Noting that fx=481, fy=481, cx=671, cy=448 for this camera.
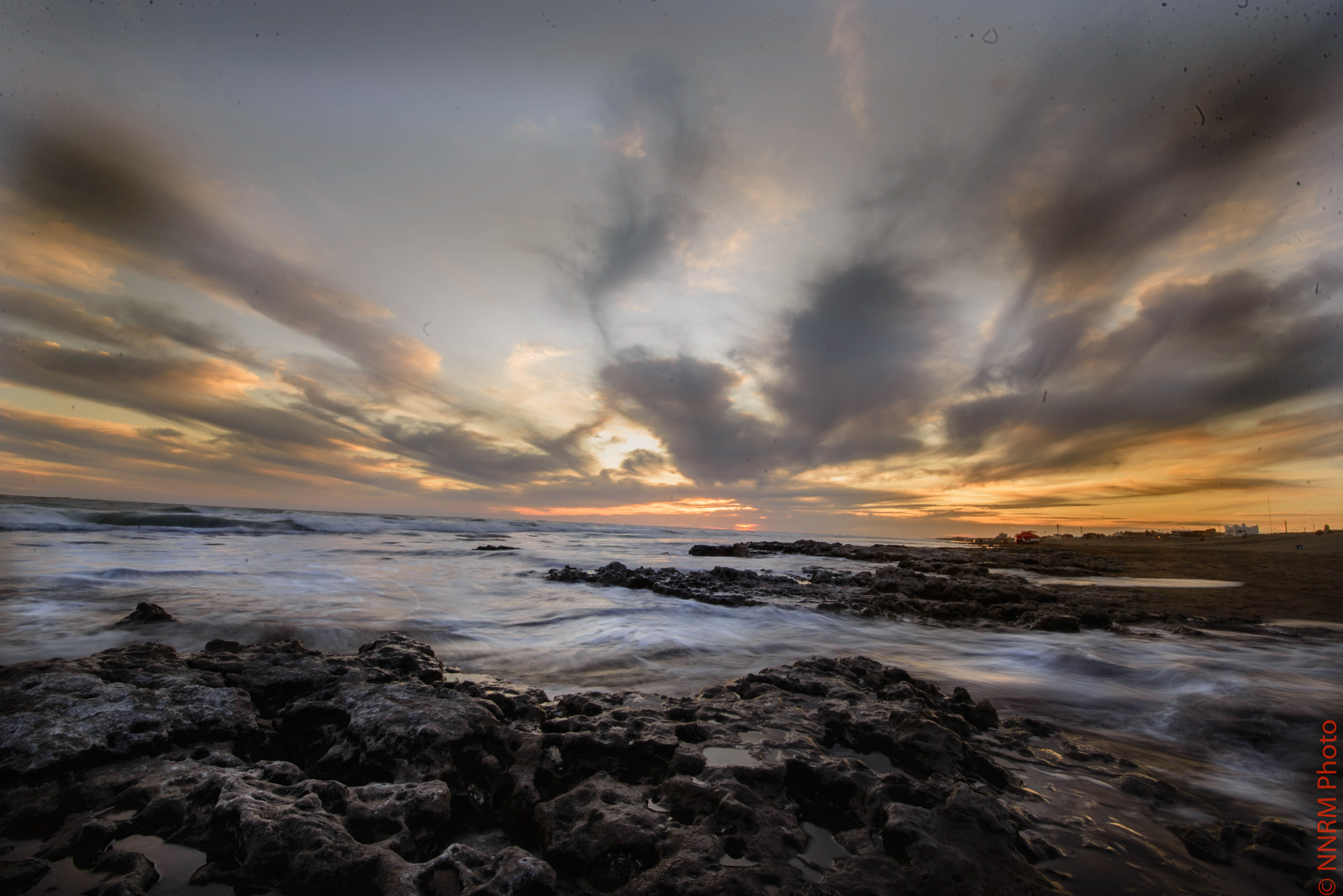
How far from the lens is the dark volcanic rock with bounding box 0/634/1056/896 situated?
5.83ft

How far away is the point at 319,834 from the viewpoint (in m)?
1.82

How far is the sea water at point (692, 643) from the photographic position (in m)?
3.63

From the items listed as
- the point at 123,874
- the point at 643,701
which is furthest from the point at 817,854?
the point at 123,874

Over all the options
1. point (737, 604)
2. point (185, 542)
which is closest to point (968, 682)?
point (737, 604)

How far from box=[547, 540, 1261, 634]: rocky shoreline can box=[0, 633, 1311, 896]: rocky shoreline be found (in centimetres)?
515

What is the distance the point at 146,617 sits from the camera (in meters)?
5.45

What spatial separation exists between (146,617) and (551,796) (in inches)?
242

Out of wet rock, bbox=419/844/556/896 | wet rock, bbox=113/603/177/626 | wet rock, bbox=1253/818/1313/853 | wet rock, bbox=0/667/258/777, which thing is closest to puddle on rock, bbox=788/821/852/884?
wet rock, bbox=419/844/556/896

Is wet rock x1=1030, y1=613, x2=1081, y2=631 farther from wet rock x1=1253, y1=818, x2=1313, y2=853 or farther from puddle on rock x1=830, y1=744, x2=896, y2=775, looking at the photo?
puddle on rock x1=830, y1=744, x2=896, y2=775

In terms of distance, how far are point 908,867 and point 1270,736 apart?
145 inches

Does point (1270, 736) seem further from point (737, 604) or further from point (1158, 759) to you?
point (737, 604)

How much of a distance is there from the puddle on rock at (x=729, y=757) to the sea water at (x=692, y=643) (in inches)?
67.0

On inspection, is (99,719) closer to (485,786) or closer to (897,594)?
(485,786)

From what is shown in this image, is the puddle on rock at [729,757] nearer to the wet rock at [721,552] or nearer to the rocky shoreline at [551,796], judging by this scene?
the rocky shoreline at [551,796]
